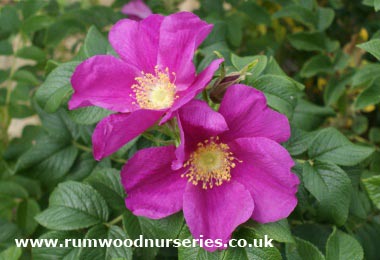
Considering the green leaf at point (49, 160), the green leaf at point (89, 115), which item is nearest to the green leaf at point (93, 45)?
the green leaf at point (89, 115)

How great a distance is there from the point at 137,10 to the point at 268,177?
68 centimetres

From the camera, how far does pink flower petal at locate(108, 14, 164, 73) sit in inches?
31.4

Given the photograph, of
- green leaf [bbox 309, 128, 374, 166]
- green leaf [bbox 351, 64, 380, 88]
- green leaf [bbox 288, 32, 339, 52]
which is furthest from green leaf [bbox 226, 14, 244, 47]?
green leaf [bbox 309, 128, 374, 166]

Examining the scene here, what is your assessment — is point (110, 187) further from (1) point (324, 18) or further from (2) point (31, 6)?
(1) point (324, 18)

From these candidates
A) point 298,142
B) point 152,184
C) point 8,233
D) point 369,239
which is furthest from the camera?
point 8,233

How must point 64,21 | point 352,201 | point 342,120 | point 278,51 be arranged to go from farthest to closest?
point 278,51 < point 342,120 < point 64,21 < point 352,201

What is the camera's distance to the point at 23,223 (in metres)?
1.18

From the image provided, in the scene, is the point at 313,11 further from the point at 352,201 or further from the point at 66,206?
the point at 66,206

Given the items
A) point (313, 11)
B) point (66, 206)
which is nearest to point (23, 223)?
point (66, 206)

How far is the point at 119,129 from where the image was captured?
2.19 ft

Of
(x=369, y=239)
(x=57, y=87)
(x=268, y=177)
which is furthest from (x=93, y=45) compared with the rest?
(x=369, y=239)

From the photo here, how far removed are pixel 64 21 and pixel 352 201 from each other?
2.70 ft

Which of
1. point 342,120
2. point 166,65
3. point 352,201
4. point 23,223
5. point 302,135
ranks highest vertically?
point 166,65

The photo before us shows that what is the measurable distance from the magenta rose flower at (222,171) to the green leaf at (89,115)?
0.54 ft
